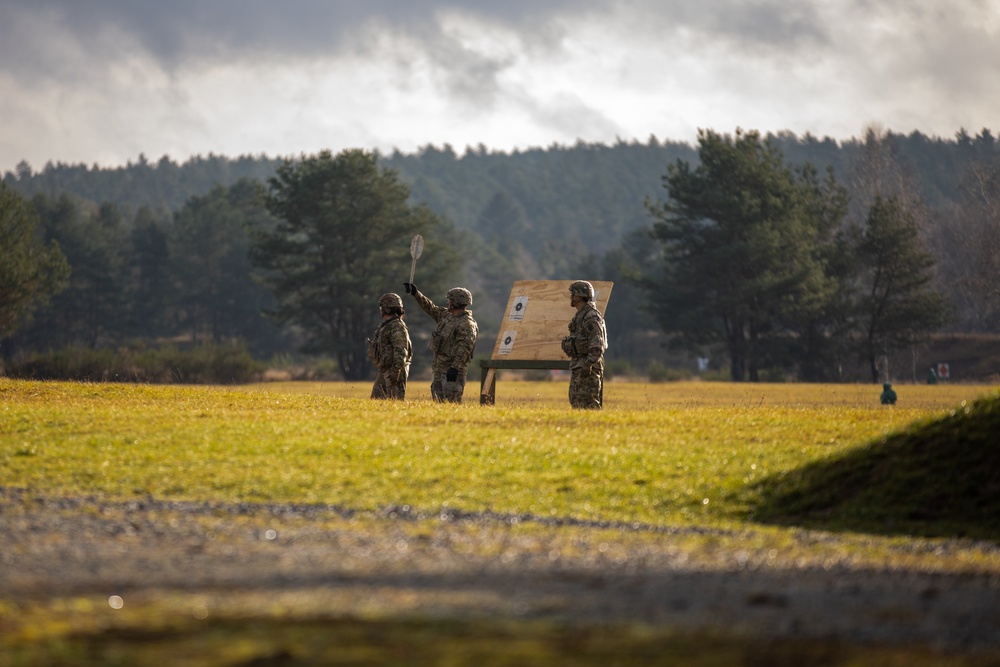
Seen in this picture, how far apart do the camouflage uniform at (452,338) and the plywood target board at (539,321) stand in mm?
987

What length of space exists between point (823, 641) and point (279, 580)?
321 centimetres

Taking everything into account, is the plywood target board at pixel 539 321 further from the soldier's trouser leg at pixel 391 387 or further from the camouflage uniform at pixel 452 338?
the soldier's trouser leg at pixel 391 387

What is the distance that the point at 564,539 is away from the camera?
381 inches

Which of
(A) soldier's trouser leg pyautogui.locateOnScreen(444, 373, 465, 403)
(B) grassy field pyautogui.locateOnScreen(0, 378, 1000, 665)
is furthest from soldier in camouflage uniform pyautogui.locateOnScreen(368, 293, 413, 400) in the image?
(B) grassy field pyautogui.locateOnScreen(0, 378, 1000, 665)

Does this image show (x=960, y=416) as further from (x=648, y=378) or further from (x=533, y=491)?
(x=648, y=378)

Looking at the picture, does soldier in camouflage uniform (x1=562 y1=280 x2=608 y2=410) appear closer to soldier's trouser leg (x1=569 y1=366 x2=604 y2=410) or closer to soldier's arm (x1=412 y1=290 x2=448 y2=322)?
soldier's trouser leg (x1=569 y1=366 x2=604 y2=410)

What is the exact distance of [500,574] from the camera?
7.73 m

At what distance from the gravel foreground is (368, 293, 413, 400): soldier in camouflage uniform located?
13.3 meters

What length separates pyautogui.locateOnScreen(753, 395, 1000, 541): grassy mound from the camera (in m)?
11.8

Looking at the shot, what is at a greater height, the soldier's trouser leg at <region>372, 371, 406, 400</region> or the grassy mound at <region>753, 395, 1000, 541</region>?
the soldier's trouser leg at <region>372, 371, 406, 400</region>

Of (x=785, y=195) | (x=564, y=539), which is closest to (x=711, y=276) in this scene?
(x=785, y=195)

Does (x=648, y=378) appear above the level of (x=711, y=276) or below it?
below

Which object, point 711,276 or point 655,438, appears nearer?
point 655,438

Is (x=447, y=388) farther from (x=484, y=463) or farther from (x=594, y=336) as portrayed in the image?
(x=484, y=463)
